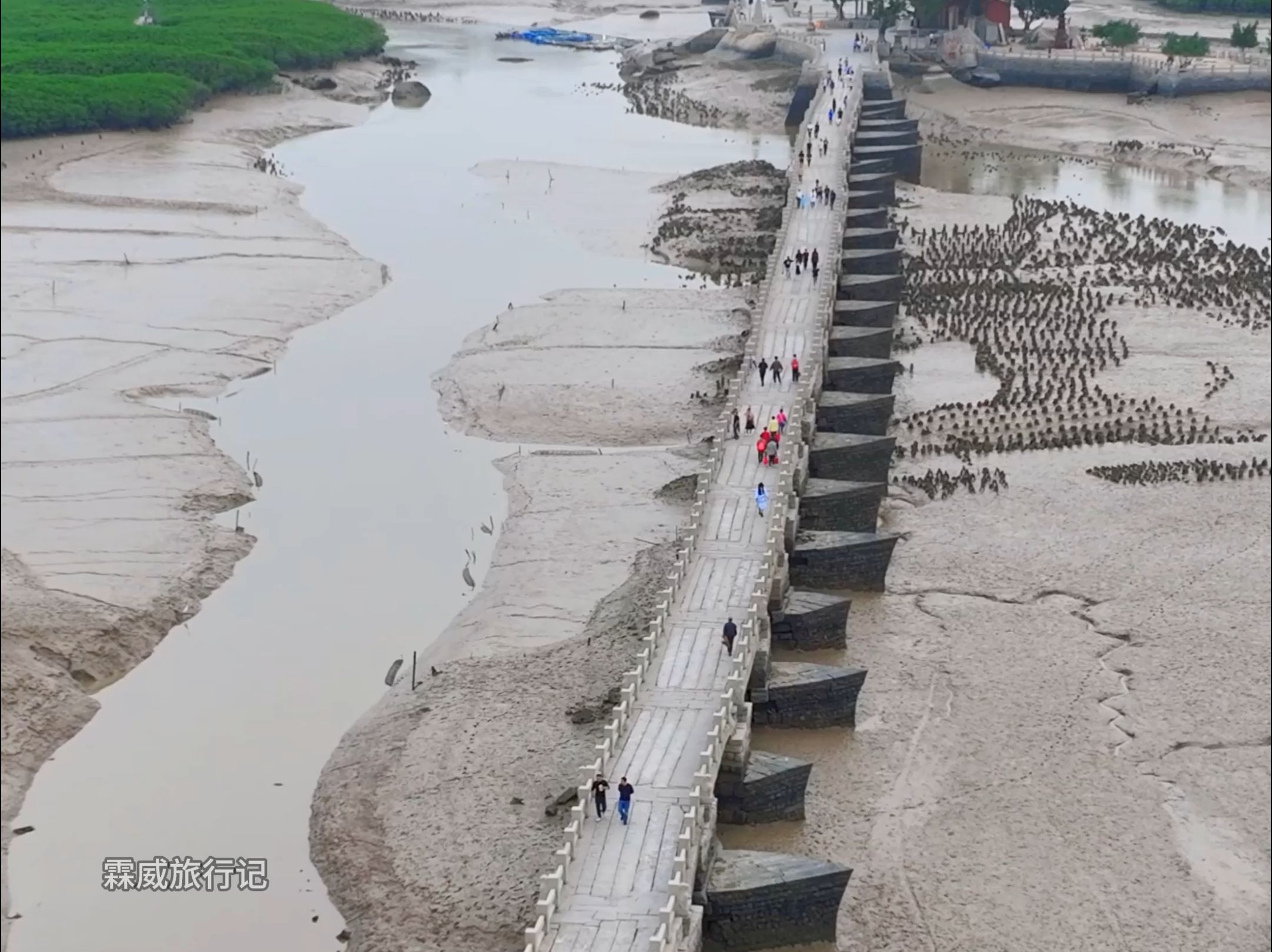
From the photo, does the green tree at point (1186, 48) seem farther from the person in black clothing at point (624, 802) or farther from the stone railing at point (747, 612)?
the person in black clothing at point (624, 802)

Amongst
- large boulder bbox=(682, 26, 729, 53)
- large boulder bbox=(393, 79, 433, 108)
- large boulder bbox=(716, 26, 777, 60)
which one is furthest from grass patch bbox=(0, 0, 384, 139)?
large boulder bbox=(716, 26, 777, 60)

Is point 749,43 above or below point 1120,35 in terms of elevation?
below

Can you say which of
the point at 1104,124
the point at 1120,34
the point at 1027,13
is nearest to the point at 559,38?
the point at 1027,13

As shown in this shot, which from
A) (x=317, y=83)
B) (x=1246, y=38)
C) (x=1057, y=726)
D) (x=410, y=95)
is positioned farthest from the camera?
(x=410, y=95)

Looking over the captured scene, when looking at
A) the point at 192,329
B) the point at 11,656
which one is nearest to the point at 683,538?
the point at 11,656

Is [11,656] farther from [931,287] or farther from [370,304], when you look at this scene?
[931,287]

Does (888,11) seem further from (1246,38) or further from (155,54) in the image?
(155,54)
